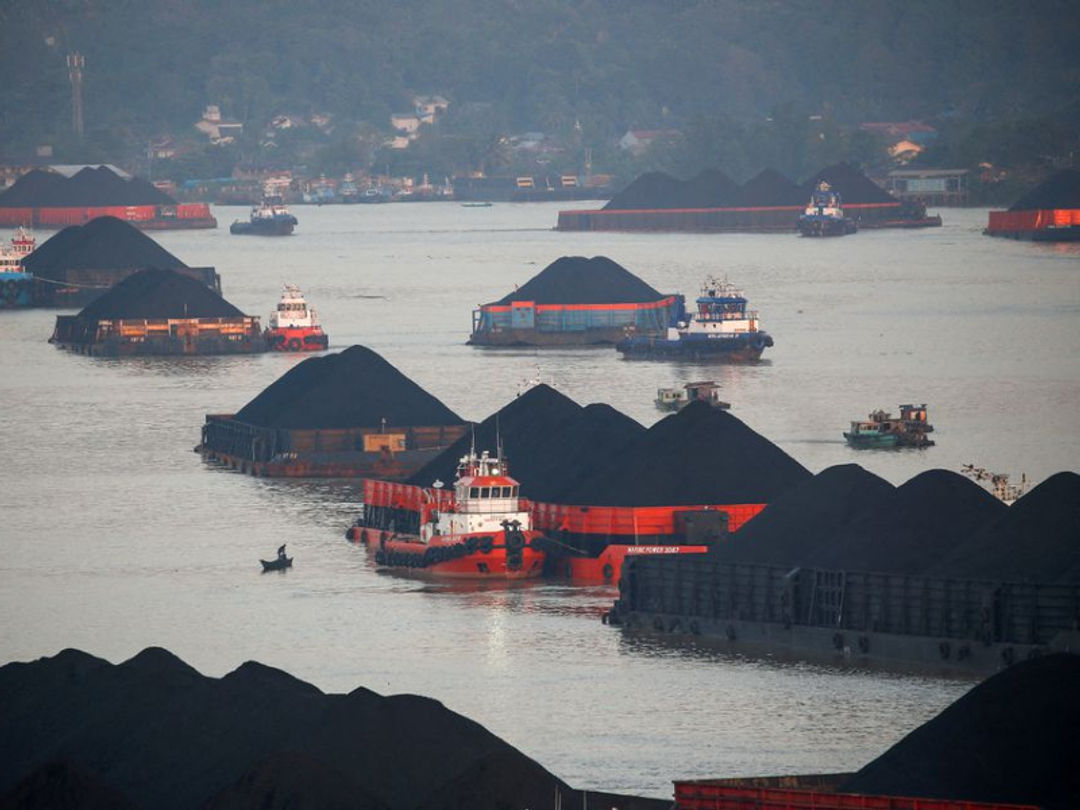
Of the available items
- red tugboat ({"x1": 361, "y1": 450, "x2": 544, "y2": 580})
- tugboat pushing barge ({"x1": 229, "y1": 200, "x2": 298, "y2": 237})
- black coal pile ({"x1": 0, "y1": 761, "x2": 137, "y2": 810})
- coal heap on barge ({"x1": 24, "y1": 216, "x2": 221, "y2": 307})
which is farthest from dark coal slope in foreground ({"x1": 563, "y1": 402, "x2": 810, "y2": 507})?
tugboat pushing barge ({"x1": 229, "y1": 200, "x2": 298, "y2": 237})

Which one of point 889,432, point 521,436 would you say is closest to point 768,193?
point 889,432

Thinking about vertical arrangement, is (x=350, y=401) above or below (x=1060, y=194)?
below

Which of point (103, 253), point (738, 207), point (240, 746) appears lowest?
point (240, 746)

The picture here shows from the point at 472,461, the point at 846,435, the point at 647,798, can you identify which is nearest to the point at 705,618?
the point at 472,461

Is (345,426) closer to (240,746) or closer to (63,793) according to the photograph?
(240,746)

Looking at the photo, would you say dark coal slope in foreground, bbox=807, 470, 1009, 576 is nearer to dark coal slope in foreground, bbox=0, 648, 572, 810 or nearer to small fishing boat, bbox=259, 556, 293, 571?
dark coal slope in foreground, bbox=0, 648, 572, 810

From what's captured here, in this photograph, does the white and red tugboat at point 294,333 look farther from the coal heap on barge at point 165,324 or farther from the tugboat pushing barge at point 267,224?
the tugboat pushing barge at point 267,224
